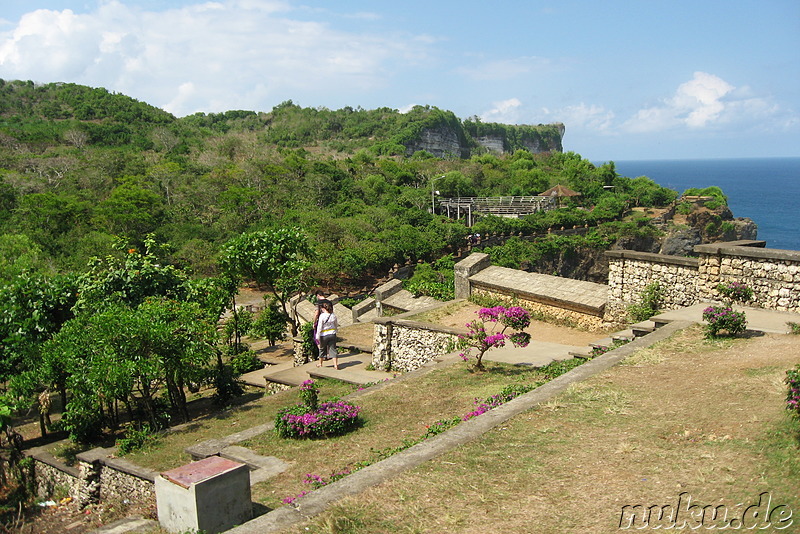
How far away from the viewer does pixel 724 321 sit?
27.4 feet

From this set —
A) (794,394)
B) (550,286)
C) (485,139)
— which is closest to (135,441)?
(794,394)

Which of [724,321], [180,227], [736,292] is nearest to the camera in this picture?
[724,321]

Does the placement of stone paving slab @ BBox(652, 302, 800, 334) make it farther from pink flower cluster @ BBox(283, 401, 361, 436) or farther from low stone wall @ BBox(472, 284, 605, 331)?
pink flower cluster @ BBox(283, 401, 361, 436)

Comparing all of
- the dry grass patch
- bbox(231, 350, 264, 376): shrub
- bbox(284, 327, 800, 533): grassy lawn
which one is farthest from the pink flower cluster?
bbox(231, 350, 264, 376): shrub

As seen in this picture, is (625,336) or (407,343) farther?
(407,343)

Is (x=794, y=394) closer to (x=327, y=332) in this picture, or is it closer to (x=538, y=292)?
(x=327, y=332)

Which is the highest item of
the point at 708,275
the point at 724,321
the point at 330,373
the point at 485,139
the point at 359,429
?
the point at 485,139

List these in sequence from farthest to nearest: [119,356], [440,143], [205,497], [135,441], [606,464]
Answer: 1. [440,143]
2. [119,356]
3. [135,441]
4. [606,464]
5. [205,497]

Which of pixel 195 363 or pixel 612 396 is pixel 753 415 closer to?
pixel 612 396

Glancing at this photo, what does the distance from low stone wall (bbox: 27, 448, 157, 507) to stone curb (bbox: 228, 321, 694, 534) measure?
3153 millimetres

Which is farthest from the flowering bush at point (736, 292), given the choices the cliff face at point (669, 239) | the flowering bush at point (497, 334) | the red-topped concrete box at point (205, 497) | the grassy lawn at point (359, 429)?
the cliff face at point (669, 239)

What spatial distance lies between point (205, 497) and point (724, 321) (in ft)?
23.6

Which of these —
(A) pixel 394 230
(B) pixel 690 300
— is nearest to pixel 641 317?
(B) pixel 690 300

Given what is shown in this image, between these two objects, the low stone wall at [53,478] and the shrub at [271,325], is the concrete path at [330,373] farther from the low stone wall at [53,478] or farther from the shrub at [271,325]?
the low stone wall at [53,478]
